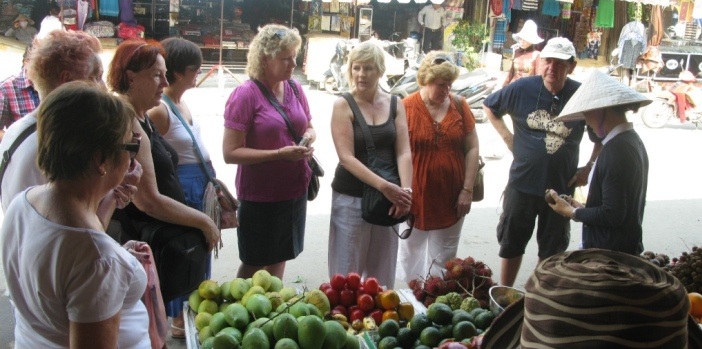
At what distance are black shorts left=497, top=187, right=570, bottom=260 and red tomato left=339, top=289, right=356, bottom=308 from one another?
154 cm

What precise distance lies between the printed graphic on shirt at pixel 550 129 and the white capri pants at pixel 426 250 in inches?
26.0

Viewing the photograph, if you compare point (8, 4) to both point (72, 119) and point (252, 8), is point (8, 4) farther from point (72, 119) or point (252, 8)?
point (72, 119)

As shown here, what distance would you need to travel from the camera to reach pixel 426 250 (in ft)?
12.6

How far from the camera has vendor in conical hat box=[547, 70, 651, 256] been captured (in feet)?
9.18

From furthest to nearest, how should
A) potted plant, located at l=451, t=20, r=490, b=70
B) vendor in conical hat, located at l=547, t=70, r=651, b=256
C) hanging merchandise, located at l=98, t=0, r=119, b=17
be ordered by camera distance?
potted plant, located at l=451, t=20, r=490, b=70, hanging merchandise, located at l=98, t=0, r=119, b=17, vendor in conical hat, located at l=547, t=70, r=651, b=256

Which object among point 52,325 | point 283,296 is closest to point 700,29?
point 283,296

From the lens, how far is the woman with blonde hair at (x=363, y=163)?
3324 mm

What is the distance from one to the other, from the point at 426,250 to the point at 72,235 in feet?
8.54

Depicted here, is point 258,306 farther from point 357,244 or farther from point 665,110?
point 665,110

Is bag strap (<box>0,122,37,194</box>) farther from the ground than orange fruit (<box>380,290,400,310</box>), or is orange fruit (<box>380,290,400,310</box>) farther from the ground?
bag strap (<box>0,122,37,194</box>)

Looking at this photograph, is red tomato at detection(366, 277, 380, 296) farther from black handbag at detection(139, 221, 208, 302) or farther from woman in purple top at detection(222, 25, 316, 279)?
woman in purple top at detection(222, 25, 316, 279)

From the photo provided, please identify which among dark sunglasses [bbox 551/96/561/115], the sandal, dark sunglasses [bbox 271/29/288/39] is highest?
dark sunglasses [bbox 271/29/288/39]

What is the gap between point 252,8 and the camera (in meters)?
14.7

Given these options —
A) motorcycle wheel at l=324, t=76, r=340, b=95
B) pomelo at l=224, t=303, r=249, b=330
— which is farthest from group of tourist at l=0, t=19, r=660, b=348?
motorcycle wheel at l=324, t=76, r=340, b=95
